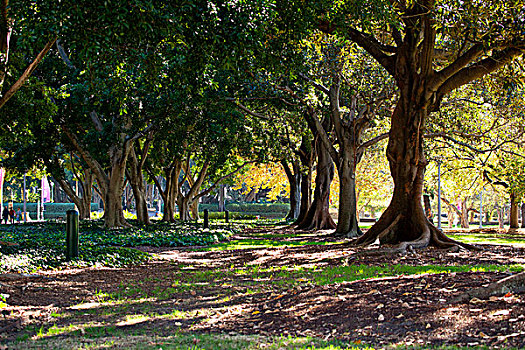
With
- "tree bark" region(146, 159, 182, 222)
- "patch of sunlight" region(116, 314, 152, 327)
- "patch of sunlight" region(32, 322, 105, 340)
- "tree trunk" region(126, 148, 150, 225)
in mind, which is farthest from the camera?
"tree bark" region(146, 159, 182, 222)

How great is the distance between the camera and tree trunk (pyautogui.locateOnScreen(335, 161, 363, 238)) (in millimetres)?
21281

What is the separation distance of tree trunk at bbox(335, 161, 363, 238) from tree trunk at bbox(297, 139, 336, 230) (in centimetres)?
383

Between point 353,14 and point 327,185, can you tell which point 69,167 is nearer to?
point 327,185

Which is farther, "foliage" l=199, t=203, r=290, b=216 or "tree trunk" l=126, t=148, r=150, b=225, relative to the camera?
"foliage" l=199, t=203, r=290, b=216

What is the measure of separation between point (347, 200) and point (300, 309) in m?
14.7

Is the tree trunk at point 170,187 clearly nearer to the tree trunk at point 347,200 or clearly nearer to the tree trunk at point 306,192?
the tree trunk at point 306,192

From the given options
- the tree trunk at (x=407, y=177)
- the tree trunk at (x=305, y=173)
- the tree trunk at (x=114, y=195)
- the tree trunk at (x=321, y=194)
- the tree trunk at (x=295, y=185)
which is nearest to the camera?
the tree trunk at (x=407, y=177)

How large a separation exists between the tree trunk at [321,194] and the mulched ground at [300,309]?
14.1 m

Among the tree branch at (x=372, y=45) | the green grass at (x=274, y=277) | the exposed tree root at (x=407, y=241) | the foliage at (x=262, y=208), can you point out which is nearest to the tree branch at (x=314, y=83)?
the tree branch at (x=372, y=45)

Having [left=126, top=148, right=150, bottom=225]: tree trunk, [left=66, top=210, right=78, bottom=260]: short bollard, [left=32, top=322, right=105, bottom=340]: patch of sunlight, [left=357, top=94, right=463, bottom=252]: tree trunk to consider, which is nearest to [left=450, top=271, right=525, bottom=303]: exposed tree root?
[left=32, top=322, right=105, bottom=340]: patch of sunlight

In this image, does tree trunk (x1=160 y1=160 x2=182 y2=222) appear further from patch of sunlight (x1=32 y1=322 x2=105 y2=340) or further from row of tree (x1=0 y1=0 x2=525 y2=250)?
patch of sunlight (x1=32 y1=322 x2=105 y2=340)

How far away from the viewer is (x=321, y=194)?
2562 cm

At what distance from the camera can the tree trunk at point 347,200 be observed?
69.8 ft

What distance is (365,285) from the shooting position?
27.0 ft
